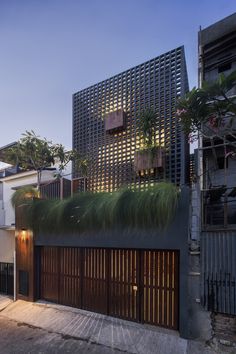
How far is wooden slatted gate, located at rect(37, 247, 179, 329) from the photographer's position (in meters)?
6.72

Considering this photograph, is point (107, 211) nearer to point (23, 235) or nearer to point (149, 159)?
point (149, 159)

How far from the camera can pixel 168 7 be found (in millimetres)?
9617

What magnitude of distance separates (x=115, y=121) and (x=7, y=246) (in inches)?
273

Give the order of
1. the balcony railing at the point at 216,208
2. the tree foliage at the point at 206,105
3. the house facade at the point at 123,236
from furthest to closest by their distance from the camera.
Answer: the balcony railing at the point at 216,208, the house facade at the point at 123,236, the tree foliage at the point at 206,105

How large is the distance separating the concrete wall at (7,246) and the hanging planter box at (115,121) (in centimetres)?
613

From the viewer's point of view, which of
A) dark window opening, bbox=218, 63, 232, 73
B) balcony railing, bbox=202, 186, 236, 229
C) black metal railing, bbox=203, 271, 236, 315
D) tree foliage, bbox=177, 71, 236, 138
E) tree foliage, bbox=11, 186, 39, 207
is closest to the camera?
black metal railing, bbox=203, 271, 236, 315

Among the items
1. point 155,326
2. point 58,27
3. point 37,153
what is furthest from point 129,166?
point 58,27

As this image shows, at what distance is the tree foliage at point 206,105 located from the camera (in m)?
5.79

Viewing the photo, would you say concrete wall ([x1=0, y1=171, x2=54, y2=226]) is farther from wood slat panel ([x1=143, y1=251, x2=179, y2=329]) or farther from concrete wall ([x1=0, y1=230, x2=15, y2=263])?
wood slat panel ([x1=143, y1=251, x2=179, y2=329])

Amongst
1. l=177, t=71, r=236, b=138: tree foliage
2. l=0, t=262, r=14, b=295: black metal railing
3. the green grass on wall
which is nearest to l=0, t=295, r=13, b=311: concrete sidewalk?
l=0, t=262, r=14, b=295: black metal railing

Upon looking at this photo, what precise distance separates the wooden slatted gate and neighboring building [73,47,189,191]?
311 cm

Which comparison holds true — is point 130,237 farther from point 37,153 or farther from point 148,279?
point 37,153

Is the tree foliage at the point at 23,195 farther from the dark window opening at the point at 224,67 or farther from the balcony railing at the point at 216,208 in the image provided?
the dark window opening at the point at 224,67

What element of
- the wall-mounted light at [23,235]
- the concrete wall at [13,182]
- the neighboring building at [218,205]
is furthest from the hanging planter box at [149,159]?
the concrete wall at [13,182]
